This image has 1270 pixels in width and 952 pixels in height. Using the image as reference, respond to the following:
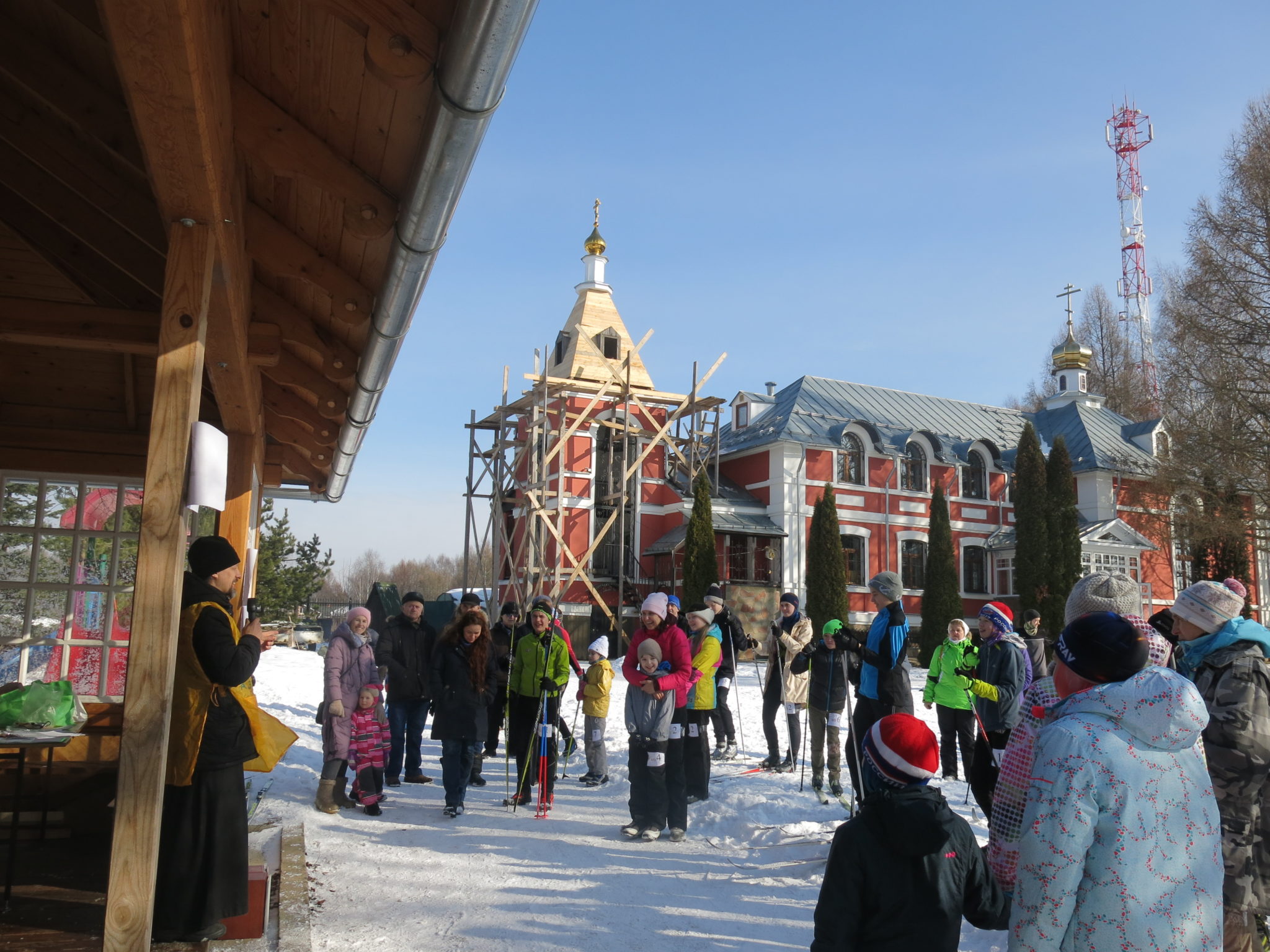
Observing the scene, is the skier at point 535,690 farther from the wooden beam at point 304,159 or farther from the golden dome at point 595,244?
the golden dome at point 595,244

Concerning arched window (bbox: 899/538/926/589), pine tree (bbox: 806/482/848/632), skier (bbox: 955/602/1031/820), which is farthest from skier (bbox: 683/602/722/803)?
arched window (bbox: 899/538/926/589)

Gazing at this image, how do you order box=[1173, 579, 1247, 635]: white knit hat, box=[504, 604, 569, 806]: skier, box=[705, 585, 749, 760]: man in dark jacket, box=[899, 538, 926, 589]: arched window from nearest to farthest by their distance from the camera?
1. box=[1173, 579, 1247, 635]: white knit hat
2. box=[504, 604, 569, 806]: skier
3. box=[705, 585, 749, 760]: man in dark jacket
4. box=[899, 538, 926, 589]: arched window

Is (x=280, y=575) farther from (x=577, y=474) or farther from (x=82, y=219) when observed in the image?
(x=82, y=219)

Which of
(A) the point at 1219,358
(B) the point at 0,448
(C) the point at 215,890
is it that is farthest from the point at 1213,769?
(A) the point at 1219,358

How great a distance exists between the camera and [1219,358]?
71.1ft

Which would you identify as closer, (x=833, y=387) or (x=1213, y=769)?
(x=1213, y=769)

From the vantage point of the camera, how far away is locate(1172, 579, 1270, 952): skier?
154 inches

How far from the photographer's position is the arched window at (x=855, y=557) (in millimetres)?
32312

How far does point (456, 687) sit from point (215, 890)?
4.20 metres

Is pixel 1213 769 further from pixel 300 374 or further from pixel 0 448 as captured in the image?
pixel 0 448

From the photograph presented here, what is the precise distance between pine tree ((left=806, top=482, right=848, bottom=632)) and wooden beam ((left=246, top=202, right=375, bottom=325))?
24.0 m

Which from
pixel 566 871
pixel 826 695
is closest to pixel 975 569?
pixel 826 695

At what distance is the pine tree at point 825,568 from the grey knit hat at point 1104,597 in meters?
25.3

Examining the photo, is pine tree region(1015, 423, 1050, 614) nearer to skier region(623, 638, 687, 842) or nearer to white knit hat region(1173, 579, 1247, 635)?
skier region(623, 638, 687, 842)
